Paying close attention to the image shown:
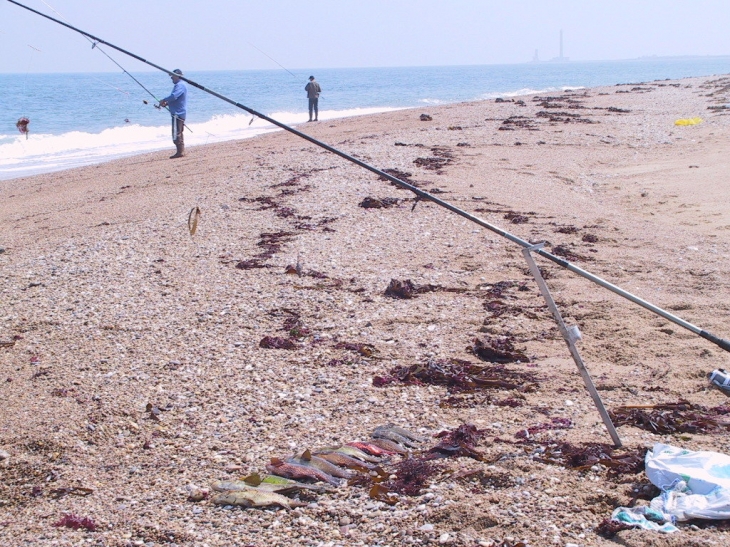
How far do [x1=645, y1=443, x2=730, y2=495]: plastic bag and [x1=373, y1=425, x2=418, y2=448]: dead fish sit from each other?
3.95 feet

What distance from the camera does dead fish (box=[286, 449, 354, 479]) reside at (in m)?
3.42

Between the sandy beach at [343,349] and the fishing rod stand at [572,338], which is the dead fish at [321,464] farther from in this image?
the fishing rod stand at [572,338]

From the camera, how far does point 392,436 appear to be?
383 cm

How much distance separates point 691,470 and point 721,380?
4.55 ft

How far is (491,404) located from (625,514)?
1.39 meters

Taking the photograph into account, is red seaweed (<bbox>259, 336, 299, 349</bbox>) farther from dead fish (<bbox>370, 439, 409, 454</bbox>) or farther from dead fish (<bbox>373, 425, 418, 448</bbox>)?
dead fish (<bbox>370, 439, 409, 454</bbox>)

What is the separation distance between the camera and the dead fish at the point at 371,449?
3.65 metres

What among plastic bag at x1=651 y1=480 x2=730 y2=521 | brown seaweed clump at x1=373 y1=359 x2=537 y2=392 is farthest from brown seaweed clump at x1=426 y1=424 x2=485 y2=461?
plastic bag at x1=651 y1=480 x2=730 y2=521

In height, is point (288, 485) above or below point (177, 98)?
below

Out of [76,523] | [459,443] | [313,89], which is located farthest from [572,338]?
[313,89]

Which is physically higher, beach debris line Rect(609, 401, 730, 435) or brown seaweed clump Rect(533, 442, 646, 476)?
beach debris line Rect(609, 401, 730, 435)

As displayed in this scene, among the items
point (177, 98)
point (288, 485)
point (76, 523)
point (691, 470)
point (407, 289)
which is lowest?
point (76, 523)

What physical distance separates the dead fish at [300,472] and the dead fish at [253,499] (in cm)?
15

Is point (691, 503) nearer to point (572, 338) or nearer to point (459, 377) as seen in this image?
point (572, 338)
